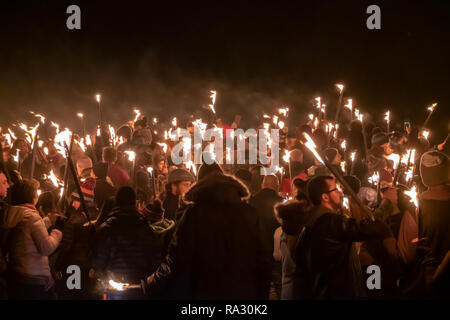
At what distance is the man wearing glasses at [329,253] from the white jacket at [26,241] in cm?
267

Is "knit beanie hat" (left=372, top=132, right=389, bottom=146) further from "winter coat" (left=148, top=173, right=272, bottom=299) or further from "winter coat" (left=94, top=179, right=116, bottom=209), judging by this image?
"winter coat" (left=148, top=173, right=272, bottom=299)

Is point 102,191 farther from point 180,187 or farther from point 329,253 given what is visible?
point 329,253

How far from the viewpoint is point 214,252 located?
10.5ft

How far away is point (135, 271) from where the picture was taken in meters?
4.36

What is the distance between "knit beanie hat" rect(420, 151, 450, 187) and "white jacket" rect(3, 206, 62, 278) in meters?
3.94

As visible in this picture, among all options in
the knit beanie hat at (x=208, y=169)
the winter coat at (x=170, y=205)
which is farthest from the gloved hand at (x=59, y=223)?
the knit beanie hat at (x=208, y=169)

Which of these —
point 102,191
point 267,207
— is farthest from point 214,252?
point 102,191

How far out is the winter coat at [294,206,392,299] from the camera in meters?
3.51

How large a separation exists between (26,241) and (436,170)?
4.23m

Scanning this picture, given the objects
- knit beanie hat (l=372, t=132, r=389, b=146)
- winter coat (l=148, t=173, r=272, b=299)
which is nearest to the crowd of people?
winter coat (l=148, t=173, r=272, b=299)

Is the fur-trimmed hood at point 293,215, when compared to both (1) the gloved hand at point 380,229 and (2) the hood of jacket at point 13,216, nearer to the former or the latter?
(1) the gloved hand at point 380,229

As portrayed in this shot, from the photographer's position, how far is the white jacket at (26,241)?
→ 436 cm
